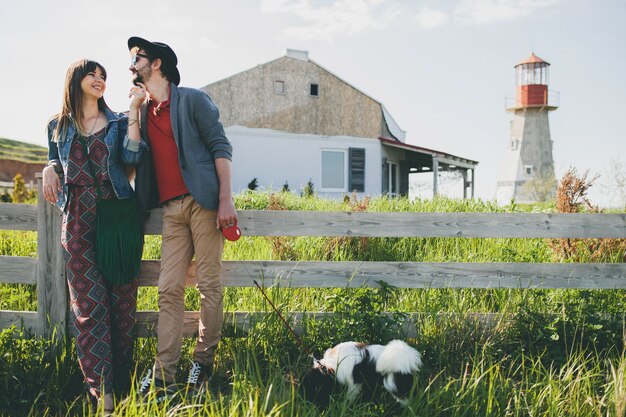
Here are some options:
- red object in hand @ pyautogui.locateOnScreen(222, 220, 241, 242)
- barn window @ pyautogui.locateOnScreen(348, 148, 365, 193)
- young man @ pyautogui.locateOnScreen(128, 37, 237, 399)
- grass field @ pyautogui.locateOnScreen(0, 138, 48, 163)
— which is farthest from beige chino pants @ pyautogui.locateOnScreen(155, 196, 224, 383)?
grass field @ pyautogui.locateOnScreen(0, 138, 48, 163)

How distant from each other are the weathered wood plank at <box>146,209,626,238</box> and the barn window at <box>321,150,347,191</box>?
637 inches

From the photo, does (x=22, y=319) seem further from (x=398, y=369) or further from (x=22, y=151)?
(x=22, y=151)

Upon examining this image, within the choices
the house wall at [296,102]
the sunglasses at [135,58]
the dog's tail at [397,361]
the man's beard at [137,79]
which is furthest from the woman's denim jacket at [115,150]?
the house wall at [296,102]

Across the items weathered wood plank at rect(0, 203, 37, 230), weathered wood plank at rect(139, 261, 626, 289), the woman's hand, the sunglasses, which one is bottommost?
weathered wood plank at rect(139, 261, 626, 289)

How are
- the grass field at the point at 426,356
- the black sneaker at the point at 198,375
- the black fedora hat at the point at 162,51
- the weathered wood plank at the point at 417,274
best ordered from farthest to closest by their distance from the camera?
the weathered wood plank at the point at 417,274 < the black fedora hat at the point at 162,51 < the black sneaker at the point at 198,375 < the grass field at the point at 426,356

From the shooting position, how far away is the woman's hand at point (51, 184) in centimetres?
352

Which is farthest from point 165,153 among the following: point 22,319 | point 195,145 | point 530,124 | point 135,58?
point 530,124

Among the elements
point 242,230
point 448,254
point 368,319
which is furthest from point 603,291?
point 242,230

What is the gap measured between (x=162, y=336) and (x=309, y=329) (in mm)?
1025

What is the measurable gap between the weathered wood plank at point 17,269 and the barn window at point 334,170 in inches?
659

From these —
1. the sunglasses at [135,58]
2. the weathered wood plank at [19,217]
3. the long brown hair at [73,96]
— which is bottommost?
the weathered wood plank at [19,217]

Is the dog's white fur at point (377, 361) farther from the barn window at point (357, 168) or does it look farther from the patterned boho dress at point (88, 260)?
the barn window at point (357, 168)

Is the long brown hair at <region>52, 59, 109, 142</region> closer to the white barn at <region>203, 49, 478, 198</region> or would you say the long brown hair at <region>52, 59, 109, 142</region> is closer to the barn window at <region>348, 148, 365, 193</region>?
the white barn at <region>203, 49, 478, 198</region>

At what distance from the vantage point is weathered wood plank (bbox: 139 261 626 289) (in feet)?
13.0
